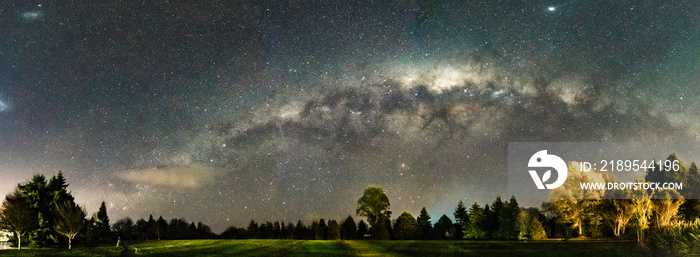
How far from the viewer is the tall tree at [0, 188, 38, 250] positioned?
5778 centimetres

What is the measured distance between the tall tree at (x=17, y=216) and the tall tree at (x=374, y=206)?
55.2 meters

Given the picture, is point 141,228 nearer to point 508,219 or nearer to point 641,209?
point 508,219

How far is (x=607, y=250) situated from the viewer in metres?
36.8

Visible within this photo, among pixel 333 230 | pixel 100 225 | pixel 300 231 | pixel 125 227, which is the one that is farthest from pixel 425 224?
pixel 125 227

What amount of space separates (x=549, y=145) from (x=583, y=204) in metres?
19.4

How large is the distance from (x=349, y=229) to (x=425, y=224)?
17.0 meters

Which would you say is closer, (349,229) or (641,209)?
(641,209)

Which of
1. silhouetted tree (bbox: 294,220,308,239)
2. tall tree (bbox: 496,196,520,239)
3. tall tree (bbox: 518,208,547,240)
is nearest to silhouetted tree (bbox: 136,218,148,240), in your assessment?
silhouetted tree (bbox: 294,220,308,239)

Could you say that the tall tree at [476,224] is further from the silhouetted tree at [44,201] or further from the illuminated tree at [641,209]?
the silhouetted tree at [44,201]

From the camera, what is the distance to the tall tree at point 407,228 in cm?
8781

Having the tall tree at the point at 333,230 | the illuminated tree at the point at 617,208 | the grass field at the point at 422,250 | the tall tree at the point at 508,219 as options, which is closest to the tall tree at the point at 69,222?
the grass field at the point at 422,250

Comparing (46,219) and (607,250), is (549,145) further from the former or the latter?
(46,219)

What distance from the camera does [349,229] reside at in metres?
96.9

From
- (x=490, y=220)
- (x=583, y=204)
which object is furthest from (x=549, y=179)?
(x=490, y=220)
